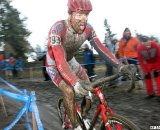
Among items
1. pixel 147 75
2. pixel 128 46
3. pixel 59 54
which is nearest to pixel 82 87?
pixel 59 54

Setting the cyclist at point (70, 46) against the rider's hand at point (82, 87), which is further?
the cyclist at point (70, 46)

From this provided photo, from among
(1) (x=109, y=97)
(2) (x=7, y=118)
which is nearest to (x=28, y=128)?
(2) (x=7, y=118)

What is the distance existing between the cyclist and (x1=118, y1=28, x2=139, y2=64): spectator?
5359 mm

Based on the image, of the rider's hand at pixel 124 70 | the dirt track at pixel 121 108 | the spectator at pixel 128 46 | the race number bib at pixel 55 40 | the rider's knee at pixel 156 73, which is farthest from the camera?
the spectator at pixel 128 46

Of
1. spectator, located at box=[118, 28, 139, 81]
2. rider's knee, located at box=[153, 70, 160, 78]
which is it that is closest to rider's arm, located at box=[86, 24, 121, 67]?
rider's knee, located at box=[153, 70, 160, 78]

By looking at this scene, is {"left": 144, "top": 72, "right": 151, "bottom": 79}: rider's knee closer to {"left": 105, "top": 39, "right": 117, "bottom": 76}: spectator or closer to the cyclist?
{"left": 105, "top": 39, "right": 117, "bottom": 76}: spectator

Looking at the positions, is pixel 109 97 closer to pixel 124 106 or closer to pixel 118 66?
pixel 124 106

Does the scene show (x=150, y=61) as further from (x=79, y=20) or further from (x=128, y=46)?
(x=79, y=20)

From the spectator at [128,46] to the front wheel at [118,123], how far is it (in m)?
6.50

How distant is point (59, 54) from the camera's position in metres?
4.10

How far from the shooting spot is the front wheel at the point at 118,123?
3471 millimetres

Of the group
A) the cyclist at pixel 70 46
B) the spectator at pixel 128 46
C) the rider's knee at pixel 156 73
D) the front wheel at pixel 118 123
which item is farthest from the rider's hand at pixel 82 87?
the spectator at pixel 128 46

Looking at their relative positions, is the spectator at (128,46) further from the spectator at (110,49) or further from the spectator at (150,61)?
the spectator at (150,61)

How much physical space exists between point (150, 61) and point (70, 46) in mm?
4471
